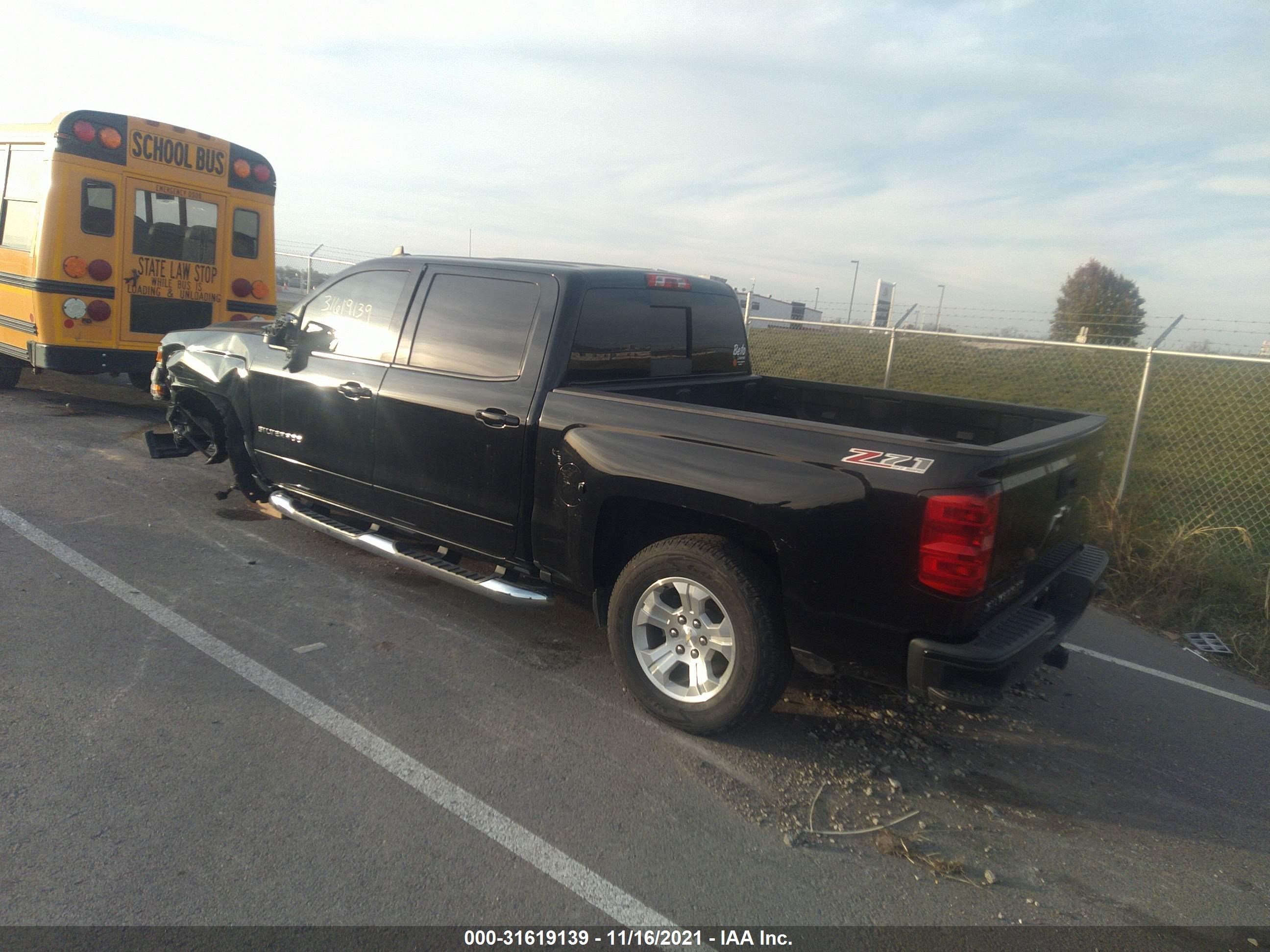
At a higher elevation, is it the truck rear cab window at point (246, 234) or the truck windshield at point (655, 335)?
the truck rear cab window at point (246, 234)

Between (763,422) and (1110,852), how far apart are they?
2045 millimetres

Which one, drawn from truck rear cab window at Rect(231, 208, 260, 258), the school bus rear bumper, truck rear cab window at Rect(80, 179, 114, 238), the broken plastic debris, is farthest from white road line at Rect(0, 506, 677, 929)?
truck rear cab window at Rect(231, 208, 260, 258)

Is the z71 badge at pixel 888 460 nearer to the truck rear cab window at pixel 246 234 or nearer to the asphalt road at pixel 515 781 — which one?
the asphalt road at pixel 515 781

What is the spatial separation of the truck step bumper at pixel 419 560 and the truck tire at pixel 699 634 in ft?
1.76

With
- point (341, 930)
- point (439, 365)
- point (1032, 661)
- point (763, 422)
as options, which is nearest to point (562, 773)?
point (341, 930)

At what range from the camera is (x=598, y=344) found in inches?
168

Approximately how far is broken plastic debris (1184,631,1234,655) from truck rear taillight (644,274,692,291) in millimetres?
4055

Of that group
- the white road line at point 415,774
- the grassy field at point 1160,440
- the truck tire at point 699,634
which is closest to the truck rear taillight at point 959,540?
the truck tire at point 699,634

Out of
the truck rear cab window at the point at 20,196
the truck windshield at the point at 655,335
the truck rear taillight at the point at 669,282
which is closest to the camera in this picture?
the truck windshield at the point at 655,335

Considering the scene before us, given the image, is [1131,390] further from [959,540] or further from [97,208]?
[97,208]

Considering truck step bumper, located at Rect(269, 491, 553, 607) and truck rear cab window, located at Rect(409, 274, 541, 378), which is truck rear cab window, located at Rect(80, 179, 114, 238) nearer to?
truck step bumper, located at Rect(269, 491, 553, 607)

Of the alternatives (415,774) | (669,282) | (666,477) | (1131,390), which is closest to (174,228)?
(669,282)

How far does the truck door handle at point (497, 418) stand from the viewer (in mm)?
4094

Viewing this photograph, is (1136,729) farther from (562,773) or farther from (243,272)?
(243,272)
